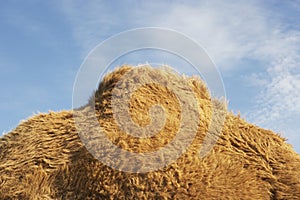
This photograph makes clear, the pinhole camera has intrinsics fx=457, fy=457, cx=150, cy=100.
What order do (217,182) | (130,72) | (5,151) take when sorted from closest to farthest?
(217,182) < (130,72) < (5,151)

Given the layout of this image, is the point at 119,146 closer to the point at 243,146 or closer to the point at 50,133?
the point at 50,133

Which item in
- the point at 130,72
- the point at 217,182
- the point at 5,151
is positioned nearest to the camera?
the point at 217,182

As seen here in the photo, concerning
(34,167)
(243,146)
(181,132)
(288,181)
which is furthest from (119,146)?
(288,181)

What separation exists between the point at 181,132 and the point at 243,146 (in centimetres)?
65

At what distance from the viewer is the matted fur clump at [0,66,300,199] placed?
12.9 feet

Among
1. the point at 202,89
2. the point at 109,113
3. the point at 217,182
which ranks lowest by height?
the point at 217,182

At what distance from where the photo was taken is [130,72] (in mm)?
4270

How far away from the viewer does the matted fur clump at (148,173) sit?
12.9ft

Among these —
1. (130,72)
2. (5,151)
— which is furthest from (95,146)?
(5,151)

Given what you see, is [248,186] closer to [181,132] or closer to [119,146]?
[181,132]

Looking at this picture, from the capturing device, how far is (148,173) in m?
3.92

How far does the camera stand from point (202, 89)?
4.40 meters

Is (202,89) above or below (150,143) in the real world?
above

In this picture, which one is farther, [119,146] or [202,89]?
[202,89]
